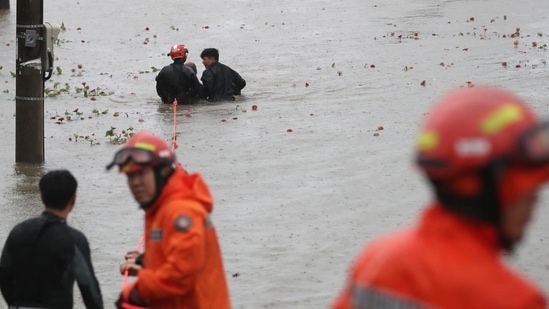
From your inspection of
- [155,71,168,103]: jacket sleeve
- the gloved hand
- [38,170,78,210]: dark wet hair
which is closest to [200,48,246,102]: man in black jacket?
[155,71,168,103]: jacket sleeve

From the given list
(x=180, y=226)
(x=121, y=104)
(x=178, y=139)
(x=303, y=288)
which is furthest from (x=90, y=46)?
(x=180, y=226)

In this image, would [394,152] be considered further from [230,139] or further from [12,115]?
[12,115]

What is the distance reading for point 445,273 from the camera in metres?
2.54

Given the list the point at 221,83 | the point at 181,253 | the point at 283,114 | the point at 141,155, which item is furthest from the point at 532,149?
the point at 221,83

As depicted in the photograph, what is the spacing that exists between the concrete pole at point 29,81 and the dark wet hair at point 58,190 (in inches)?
320

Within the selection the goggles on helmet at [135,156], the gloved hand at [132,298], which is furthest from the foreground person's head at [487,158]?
the gloved hand at [132,298]

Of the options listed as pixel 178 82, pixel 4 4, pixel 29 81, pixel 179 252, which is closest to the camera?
pixel 179 252

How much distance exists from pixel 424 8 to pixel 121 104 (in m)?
14.3

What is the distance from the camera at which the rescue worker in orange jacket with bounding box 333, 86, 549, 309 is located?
2537 millimetres

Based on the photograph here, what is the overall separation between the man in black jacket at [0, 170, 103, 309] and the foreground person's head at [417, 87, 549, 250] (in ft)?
10.3

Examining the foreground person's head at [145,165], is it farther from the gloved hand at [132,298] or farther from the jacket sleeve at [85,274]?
the jacket sleeve at [85,274]

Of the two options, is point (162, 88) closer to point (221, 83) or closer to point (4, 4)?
point (221, 83)

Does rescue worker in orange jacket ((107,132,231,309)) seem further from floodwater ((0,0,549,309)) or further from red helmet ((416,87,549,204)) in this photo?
floodwater ((0,0,549,309))

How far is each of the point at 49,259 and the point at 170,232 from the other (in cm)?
103
